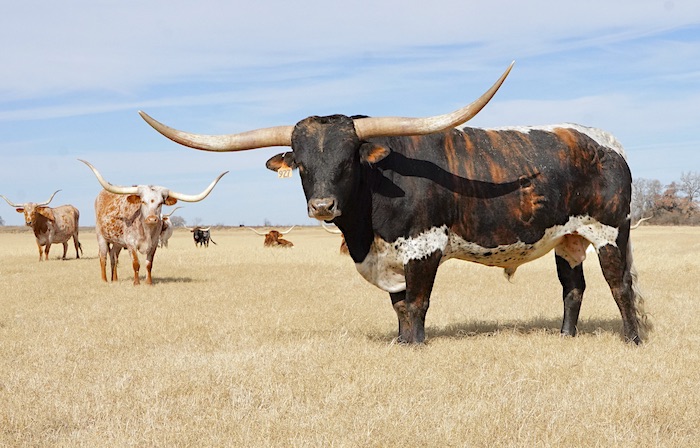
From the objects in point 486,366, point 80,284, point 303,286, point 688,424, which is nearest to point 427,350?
point 486,366

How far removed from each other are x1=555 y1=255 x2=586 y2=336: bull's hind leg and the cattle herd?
1.01ft

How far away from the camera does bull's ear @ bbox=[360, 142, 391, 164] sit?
593cm

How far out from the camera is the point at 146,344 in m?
7.06

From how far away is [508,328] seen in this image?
7730 millimetres

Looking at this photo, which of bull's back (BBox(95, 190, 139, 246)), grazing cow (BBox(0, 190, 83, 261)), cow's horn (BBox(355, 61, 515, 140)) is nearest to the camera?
cow's horn (BBox(355, 61, 515, 140))

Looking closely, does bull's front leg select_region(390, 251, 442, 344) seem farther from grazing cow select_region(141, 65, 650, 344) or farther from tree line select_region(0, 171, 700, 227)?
tree line select_region(0, 171, 700, 227)

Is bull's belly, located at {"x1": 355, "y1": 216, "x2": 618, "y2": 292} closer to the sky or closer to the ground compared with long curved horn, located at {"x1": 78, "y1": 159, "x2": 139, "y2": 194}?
closer to the ground

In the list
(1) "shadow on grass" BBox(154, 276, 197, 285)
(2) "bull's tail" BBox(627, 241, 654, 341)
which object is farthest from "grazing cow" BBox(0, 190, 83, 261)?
(2) "bull's tail" BBox(627, 241, 654, 341)

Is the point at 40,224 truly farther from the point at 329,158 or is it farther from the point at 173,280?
the point at 329,158

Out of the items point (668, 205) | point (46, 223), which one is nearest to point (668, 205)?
point (668, 205)

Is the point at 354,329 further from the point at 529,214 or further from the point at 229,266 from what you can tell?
the point at 229,266

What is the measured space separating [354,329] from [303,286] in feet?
16.3

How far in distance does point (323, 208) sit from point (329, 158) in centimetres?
48

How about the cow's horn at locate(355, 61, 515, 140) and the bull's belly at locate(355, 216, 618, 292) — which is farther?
the bull's belly at locate(355, 216, 618, 292)
